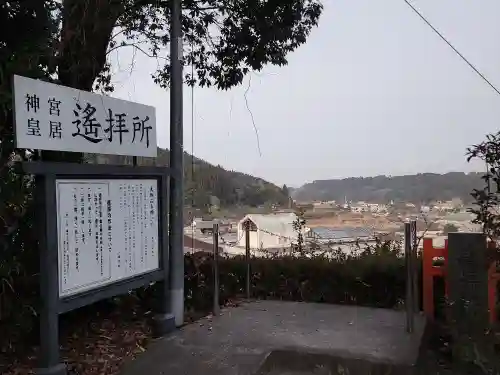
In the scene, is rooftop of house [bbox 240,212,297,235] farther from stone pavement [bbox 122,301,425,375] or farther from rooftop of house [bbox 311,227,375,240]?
stone pavement [bbox 122,301,425,375]

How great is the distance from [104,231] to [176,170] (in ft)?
4.47

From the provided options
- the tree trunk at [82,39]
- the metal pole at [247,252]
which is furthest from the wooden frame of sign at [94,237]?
the metal pole at [247,252]

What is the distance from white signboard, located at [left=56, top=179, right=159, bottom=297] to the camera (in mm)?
4035

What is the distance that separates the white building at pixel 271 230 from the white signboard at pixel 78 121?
2317 millimetres

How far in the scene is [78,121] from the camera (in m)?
4.30

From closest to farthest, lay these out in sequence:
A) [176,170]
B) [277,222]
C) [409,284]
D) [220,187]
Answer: [409,284] → [176,170] → [220,187] → [277,222]

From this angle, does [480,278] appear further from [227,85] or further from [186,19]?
[186,19]

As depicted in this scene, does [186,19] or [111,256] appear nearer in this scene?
[111,256]

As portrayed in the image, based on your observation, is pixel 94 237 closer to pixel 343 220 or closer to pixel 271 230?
pixel 271 230

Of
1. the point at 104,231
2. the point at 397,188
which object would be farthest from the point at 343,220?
the point at 104,231

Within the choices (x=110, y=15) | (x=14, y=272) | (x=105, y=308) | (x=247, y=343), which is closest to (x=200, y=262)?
(x=105, y=308)

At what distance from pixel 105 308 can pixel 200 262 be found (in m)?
1.44

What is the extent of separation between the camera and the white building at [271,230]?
23.6 feet

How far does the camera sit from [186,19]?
7.01 metres
